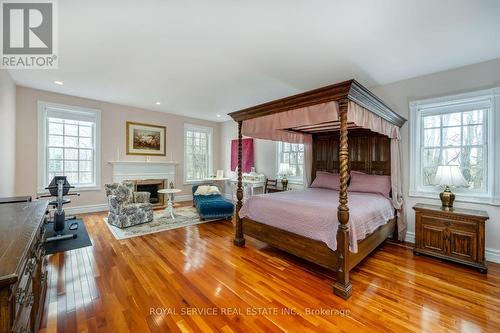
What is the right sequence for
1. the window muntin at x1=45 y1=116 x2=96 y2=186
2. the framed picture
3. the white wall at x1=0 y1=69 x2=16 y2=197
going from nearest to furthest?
the white wall at x1=0 y1=69 x2=16 y2=197 < the window muntin at x1=45 y1=116 x2=96 y2=186 < the framed picture

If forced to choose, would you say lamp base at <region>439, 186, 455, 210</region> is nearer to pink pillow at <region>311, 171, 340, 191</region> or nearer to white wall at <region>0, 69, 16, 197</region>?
pink pillow at <region>311, 171, 340, 191</region>

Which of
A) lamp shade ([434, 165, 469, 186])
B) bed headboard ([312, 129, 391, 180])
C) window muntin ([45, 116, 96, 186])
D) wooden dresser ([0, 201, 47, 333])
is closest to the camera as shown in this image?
wooden dresser ([0, 201, 47, 333])

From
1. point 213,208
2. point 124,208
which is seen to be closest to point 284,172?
point 213,208

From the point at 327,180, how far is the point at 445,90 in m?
2.29

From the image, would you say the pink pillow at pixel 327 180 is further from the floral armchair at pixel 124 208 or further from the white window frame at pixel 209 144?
the white window frame at pixel 209 144

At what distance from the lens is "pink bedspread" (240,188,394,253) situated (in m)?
2.40

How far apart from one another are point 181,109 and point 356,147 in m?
A: 4.66

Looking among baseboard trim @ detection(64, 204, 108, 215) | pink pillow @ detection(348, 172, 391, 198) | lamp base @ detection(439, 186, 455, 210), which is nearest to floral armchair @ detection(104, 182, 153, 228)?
baseboard trim @ detection(64, 204, 108, 215)

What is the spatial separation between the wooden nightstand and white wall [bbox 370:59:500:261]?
418mm

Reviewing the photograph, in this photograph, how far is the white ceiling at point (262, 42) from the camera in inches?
83.0

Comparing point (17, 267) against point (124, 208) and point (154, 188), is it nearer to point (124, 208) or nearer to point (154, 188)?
point (124, 208)

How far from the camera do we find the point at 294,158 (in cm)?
581

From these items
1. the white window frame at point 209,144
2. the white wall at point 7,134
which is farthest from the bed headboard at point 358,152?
the white wall at point 7,134

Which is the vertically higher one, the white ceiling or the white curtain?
the white ceiling
